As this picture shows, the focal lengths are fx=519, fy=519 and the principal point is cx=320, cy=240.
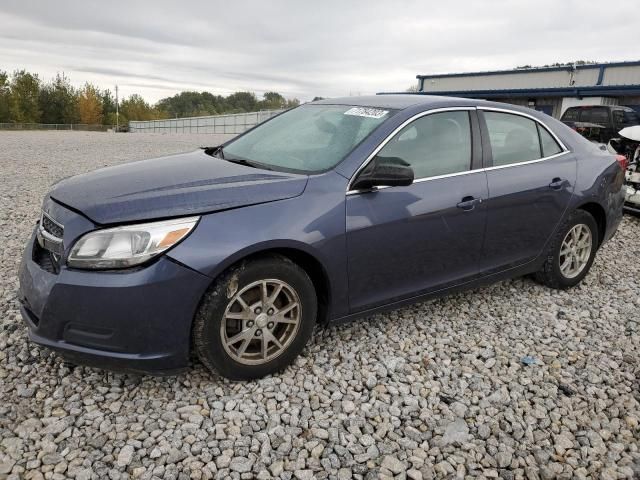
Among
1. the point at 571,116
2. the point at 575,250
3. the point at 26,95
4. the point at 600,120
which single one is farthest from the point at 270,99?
the point at 575,250

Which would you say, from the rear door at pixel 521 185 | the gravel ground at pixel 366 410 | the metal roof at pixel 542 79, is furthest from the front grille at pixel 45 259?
the metal roof at pixel 542 79

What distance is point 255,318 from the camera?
2846 millimetres

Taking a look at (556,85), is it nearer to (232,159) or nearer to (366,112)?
(366,112)

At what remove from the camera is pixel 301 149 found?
348 centimetres

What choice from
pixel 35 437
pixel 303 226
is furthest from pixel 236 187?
pixel 35 437

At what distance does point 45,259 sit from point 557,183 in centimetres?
368

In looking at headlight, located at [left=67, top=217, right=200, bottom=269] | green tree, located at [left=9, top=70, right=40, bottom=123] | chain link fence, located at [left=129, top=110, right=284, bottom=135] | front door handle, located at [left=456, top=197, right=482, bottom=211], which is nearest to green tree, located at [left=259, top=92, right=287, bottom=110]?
chain link fence, located at [left=129, top=110, right=284, bottom=135]

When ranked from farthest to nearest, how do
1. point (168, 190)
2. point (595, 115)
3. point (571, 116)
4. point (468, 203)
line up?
point (571, 116), point (595, 115), point (468, 203), point (168, 190)

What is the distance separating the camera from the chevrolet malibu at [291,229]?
8.36 ft

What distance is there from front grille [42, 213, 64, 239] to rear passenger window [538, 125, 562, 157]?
140 inches

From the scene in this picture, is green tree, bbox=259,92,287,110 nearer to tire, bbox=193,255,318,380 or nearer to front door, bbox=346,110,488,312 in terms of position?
front door, bbox=346,110,488,312

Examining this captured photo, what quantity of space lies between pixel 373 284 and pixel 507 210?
50.5 inches

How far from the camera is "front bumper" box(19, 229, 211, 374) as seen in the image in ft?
8.18

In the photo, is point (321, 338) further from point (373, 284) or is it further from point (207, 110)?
point (207, 110)
